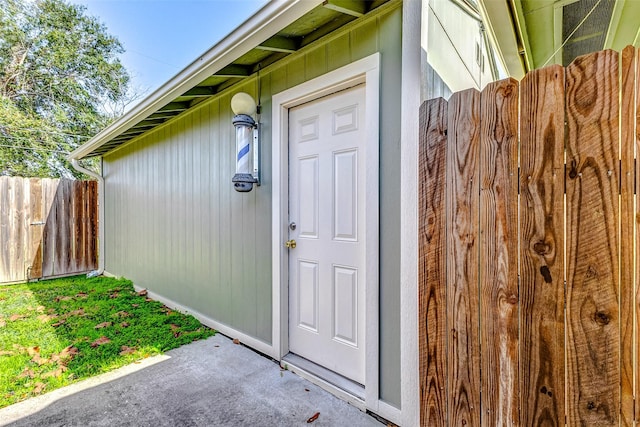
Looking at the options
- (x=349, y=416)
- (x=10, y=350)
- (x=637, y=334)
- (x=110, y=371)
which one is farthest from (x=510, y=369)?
(x=10, y=350)

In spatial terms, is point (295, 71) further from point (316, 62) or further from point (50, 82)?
point (50, 82)

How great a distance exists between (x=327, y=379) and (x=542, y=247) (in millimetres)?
1721

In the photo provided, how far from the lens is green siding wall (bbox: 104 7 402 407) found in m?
1.89

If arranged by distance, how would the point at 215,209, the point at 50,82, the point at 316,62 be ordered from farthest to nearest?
the point at 50,82, the point at 215,209, the point at 316,62

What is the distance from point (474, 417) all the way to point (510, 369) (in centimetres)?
28

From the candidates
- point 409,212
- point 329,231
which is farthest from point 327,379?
point 409,212

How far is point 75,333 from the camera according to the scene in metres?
3.12

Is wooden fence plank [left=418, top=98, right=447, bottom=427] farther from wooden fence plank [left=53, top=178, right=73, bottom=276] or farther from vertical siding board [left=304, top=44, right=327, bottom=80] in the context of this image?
wooden fence plank [left=53, top=178, right=73, bottom=276]

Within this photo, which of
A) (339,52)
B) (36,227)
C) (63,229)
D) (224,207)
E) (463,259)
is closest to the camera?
(463,259)

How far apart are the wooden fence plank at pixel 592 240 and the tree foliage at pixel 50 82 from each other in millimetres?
13523

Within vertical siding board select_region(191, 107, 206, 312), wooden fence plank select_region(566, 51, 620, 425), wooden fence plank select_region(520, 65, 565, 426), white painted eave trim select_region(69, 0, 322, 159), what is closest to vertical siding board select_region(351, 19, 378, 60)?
white painted eave trim select_region(69, 0, 322, 159)

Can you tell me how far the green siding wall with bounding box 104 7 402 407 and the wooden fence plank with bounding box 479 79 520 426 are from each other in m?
0.62

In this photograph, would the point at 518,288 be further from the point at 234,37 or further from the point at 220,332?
the point at 220,332

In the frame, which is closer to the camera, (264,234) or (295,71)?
(295,71)
